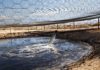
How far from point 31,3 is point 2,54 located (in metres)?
1.87

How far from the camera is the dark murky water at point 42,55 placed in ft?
16.7

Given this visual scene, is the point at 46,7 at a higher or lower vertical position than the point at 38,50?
higher

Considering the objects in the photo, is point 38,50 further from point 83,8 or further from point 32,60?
point 83,8

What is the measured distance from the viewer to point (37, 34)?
9617mm

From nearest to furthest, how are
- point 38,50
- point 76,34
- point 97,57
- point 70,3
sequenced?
point 70,3 < point 97,57 < point 38,50 < point 76,34

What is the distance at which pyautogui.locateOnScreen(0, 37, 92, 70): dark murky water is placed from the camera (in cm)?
509

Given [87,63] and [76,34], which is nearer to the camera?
[87,63]

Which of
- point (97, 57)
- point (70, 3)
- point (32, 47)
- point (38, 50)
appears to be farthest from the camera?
point (32, 47)

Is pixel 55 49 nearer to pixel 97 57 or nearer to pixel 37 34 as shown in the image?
pixel 97 57

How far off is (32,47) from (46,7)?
2340mm

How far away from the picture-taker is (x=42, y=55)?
599 centimetres

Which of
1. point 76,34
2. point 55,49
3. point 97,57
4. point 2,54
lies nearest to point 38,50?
point 55,49

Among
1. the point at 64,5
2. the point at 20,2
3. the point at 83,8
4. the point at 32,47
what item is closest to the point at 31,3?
the point at 20,2

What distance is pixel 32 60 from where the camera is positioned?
18.1ft
